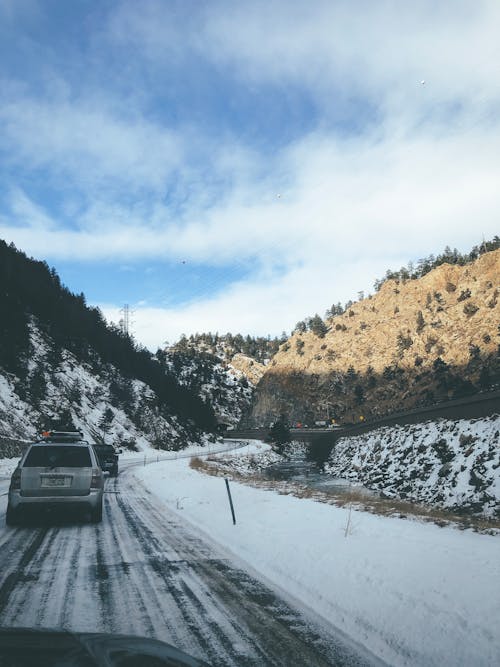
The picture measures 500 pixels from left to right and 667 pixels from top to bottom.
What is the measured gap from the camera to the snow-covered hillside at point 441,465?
17.6 metres

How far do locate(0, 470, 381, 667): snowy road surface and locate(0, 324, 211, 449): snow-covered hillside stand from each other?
3210cm

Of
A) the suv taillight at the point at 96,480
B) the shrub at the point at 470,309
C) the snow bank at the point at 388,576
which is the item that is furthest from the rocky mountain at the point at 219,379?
the snow bank at the point at 388,576

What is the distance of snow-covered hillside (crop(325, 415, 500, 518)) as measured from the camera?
57.8 feet

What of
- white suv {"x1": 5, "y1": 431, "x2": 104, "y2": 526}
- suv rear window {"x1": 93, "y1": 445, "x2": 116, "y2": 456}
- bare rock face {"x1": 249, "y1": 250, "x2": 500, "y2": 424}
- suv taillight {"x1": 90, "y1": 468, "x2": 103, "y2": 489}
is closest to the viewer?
white suv {"x1": 5, "y1": 431, "x2": 104, "y2": 526}

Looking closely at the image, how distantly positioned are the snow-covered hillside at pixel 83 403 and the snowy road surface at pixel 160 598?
1264 inches

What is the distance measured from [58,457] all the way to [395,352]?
3600 inches

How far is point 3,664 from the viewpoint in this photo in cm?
186

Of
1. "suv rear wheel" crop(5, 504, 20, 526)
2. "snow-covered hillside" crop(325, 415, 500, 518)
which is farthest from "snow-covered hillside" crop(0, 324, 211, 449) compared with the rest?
"suv rear wheel" crop(5, 504, 20, 526)

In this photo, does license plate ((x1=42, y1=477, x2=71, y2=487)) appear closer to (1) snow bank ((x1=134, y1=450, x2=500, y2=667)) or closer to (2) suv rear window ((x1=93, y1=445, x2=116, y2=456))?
(1) snow bank ((x1=134, y1=450, x2=500, y2=667))

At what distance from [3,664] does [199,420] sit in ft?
298

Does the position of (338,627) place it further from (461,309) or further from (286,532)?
(461,309)

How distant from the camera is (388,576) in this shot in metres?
5.36

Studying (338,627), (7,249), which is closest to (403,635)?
(338,627)

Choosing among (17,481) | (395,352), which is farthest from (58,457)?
(395,352)
